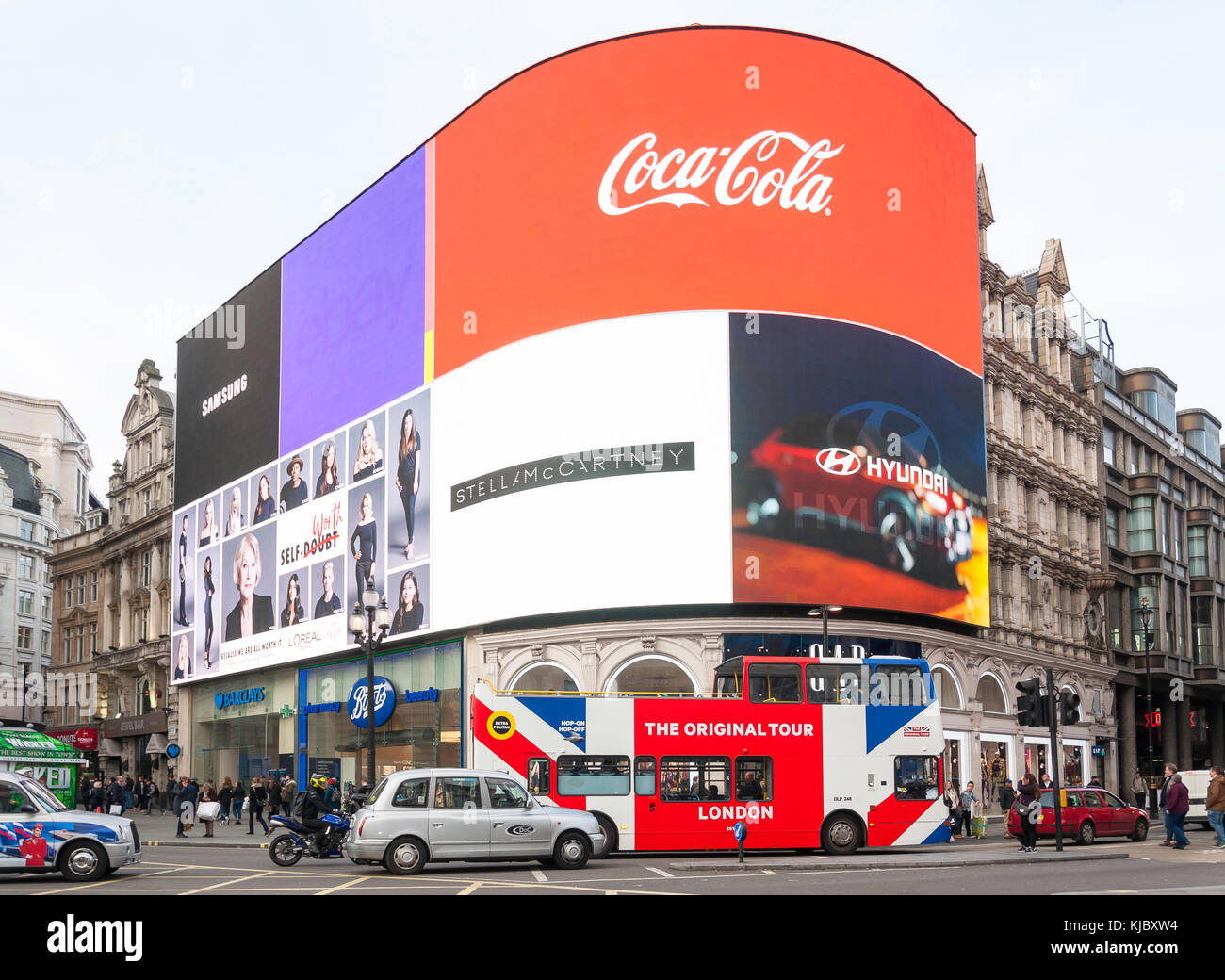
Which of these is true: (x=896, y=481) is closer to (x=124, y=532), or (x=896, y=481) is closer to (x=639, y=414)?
(x=639, y=414)

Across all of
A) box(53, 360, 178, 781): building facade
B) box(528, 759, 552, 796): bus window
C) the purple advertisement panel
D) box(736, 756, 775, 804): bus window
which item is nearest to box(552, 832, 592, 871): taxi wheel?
box(528, 759, 552, 796): bus window

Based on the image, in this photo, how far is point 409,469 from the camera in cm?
5222

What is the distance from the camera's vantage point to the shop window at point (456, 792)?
2423 centimetres

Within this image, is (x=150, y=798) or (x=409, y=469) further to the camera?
(x=150, y=798)

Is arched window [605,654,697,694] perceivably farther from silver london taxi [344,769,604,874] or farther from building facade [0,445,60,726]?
building facade [0,445,60,726]

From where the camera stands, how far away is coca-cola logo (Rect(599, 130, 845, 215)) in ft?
148

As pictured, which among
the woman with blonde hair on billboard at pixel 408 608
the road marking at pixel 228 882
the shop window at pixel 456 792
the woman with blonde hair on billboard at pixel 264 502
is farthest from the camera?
the woman with blonde hair on billboard at pixel 264 502

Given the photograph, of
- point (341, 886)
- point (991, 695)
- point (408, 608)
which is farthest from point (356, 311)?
point (341, 886)

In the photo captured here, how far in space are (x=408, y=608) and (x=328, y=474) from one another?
395 inches

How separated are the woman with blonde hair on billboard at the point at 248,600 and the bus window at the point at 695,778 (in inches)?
1432

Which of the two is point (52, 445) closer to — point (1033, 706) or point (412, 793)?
point (412, 793)

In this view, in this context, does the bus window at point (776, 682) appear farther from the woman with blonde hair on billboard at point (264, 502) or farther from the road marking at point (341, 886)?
the woman with blonde hair on billboard at point (264, 502)

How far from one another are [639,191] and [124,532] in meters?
49.8

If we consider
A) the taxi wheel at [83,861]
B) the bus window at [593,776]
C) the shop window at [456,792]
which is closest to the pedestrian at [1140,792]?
the bus window at [593,776]
